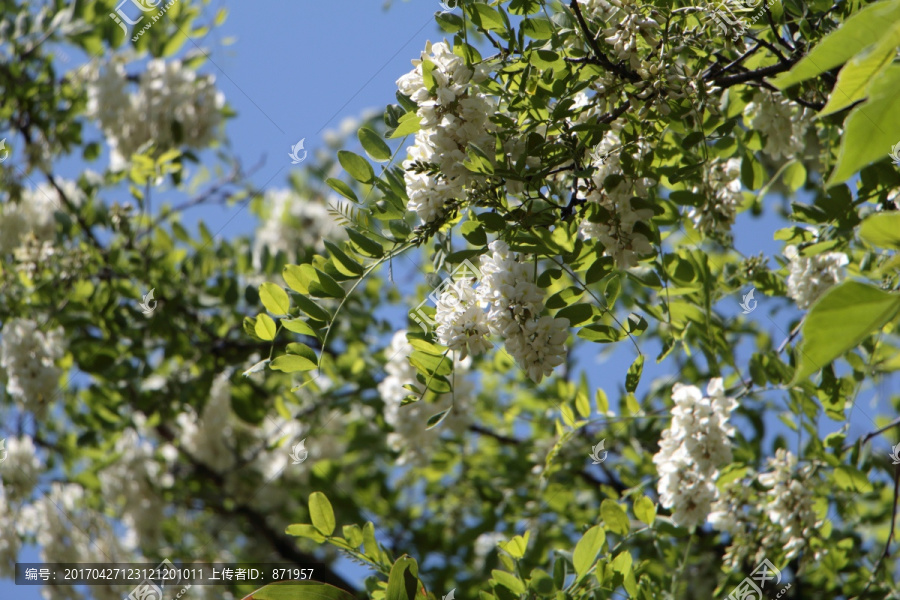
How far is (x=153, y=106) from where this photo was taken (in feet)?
7.59

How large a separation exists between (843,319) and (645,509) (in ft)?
3.07

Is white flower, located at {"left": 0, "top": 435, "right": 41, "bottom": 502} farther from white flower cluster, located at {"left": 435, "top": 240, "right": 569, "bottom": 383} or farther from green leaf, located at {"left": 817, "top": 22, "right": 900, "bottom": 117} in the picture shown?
green leaf, located at {"left": 817, "top": 22, "right": 900, "bottom": 117}

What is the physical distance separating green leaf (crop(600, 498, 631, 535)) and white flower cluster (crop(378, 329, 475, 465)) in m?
0.73

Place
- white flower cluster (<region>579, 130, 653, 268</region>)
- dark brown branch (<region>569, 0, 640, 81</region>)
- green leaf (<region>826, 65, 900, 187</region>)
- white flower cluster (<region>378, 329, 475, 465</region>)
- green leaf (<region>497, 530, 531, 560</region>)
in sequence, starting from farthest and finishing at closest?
white flower cluster (<region>378, 329, 475, 465</region>), green leaf (<region>497, 530, 531, 560</region>), white flower cluster (<region>579, 130, 653, 268</region>), dark brown branch (<region>569, 0, 640, 81</region>), green leaf (<region>826, 65, 900, 187</region>)

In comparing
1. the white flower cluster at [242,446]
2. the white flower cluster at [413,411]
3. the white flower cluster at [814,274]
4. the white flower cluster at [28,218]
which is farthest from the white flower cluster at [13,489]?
the white flower cluster at [814,274]

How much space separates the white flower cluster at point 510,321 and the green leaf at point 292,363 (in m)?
0.18

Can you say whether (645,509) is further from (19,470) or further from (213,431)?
(19,470)

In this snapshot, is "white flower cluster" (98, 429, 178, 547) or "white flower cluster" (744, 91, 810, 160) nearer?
"white flower cluster" (744, 91, 810, 160)

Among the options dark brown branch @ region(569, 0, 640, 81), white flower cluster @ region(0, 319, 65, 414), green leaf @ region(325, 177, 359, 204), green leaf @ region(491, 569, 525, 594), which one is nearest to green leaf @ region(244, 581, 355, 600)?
green leaf @ region(491, 569, 525, 594)

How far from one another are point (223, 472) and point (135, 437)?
32cm

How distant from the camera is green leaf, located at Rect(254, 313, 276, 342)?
1.01m

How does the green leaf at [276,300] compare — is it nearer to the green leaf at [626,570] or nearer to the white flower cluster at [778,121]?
the green leaf at [626,570]

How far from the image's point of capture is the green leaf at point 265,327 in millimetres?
1008

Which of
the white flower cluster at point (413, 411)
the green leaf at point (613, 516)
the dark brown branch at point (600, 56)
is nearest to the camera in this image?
the dark brown branch at point (600, 56)
